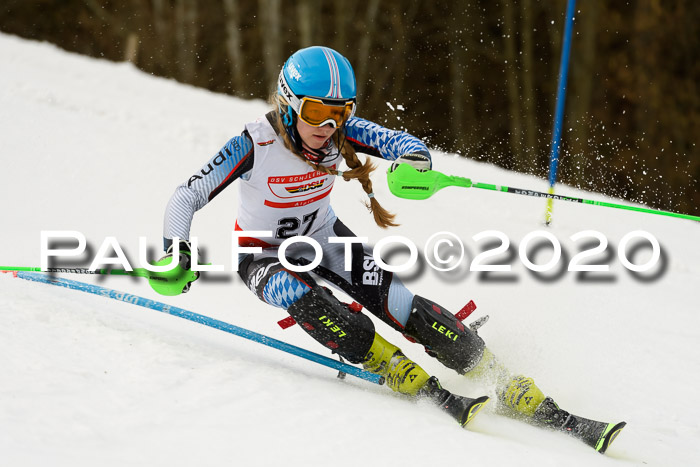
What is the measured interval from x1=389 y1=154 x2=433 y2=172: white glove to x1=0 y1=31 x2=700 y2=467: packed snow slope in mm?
932

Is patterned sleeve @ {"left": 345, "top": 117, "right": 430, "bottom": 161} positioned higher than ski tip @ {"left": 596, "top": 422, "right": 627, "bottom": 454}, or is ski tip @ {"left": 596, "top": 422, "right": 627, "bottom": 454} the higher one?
patterned sleeve @ {"left": 345, "top": 117, "right": 430, "bottom": 161}

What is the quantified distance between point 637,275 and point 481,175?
7.17 feet

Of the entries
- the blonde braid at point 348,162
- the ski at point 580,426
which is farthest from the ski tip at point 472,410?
the blonde braid at point 348,162

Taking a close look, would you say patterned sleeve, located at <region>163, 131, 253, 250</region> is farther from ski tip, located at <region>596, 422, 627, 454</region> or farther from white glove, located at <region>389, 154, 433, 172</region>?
ski tip, located at <region>596, 422, 627, 454</region>

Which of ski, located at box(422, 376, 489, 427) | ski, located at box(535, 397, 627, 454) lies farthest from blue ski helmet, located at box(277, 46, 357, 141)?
ski, located at box(535, 397, 627, 454)

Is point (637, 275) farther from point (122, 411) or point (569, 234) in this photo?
point (122, 411)

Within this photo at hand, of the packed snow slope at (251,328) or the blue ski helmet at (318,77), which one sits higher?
the blue ski helmet at (318,77)

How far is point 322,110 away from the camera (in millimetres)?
3029

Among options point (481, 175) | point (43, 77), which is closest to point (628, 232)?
point (481, 175)

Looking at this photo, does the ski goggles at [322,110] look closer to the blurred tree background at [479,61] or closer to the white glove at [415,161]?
the white glove at [415,161]

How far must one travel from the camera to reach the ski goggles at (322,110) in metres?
3.01

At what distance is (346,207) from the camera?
5.93m

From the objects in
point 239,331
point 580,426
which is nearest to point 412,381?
point 580,426

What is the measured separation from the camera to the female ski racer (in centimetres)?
288
